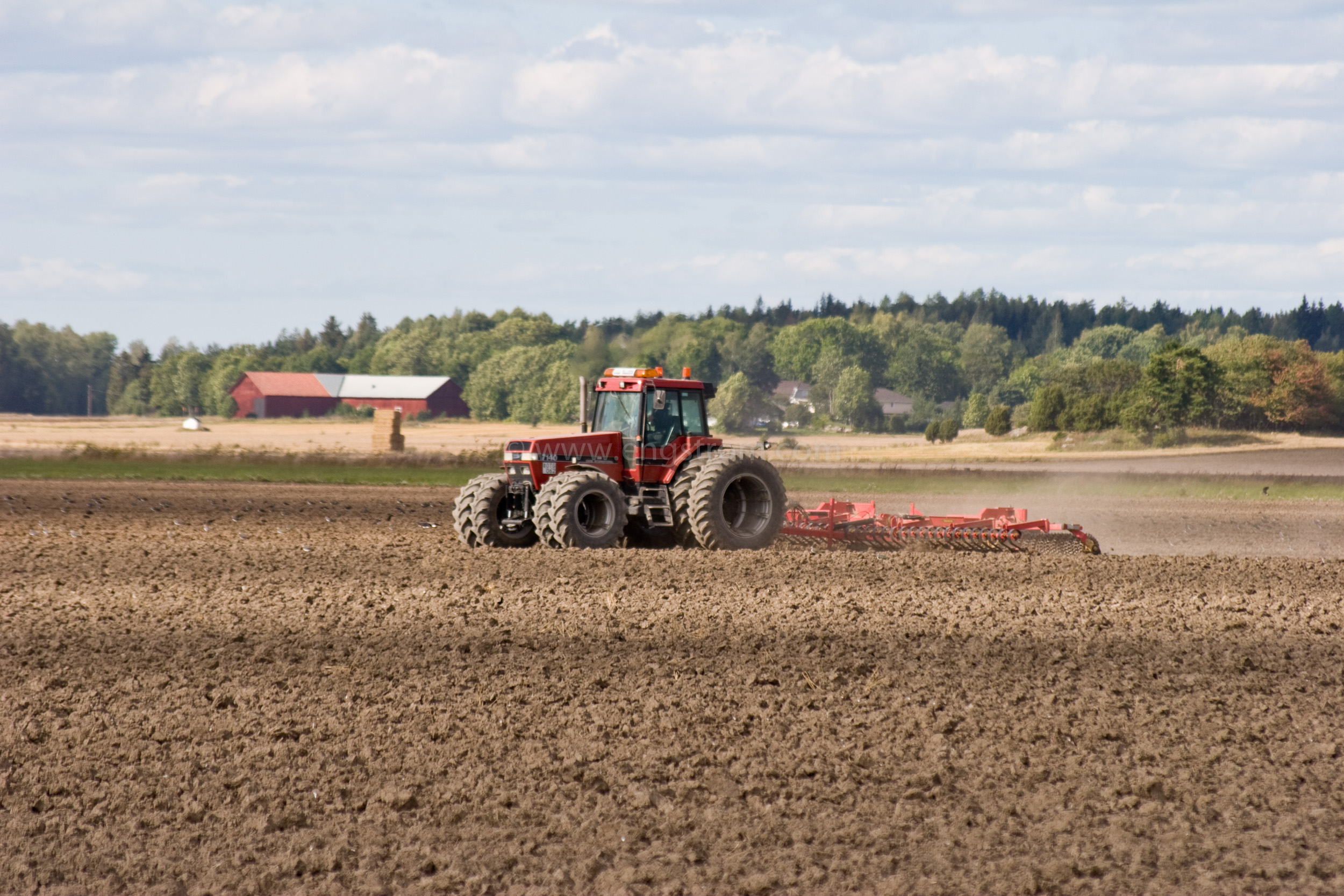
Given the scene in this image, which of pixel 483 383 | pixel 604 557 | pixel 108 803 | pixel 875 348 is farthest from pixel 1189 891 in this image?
pixel 875 348

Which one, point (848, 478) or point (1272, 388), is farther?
point (1272, 388)

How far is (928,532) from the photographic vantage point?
1823 cm

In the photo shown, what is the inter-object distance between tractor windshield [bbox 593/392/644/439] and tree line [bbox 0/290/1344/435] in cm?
1651

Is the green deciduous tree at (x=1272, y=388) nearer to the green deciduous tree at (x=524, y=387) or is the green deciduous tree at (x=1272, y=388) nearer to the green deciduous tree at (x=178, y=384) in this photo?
the green deciduous tree at (x=524, y=387)

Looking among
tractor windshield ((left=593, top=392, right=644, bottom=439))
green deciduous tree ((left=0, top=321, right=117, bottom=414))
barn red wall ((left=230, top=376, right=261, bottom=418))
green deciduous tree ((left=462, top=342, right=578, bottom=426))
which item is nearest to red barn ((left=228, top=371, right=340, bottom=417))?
barn red wall ((left=230, top=376, right=261, bottom=418))

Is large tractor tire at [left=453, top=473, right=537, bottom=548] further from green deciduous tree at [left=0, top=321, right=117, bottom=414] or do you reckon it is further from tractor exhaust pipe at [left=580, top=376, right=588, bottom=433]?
green deciduous tree at [left=0, top=321, right=117, bottom=414]

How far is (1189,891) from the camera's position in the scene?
20.4 feet

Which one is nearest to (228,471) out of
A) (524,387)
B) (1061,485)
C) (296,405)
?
(1061,485)

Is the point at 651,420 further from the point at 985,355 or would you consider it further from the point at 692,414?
the point at 985,355

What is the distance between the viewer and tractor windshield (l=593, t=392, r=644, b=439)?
690 inches

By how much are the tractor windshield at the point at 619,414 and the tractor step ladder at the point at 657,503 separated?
773mm

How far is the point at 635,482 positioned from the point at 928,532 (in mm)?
4075

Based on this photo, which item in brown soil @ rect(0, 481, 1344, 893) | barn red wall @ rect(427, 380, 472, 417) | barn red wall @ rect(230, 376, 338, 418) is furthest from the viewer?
barn red wall @ rect(230, 376, 338, 418)

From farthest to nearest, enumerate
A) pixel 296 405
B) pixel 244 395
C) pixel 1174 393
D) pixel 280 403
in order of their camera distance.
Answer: pixel 244 395 < pixel 280 403 < pixel 296 405 < pixel 1174 393
